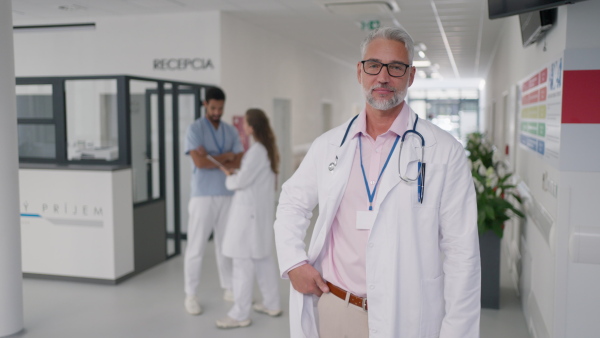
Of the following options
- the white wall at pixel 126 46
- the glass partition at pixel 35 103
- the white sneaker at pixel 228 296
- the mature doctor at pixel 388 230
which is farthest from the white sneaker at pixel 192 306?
the white wall at pixel 126 46

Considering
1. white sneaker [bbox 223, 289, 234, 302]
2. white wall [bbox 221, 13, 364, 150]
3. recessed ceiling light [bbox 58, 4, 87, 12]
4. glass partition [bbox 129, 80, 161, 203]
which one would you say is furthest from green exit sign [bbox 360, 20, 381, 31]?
white sneaker [bbox 223, 289, 234, 302]

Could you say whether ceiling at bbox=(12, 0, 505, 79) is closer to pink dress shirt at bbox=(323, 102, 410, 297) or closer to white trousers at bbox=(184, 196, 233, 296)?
white trousers at bbox=(184, 196, 233, 296)

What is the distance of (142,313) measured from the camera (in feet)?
15.5

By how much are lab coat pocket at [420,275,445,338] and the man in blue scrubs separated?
307 centimetres

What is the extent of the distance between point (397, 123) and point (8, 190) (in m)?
3.15

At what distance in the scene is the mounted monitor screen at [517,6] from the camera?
2828mm

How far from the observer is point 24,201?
5.73 m

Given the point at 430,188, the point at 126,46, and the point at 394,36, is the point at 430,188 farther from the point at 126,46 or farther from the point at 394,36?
the point at 126,46

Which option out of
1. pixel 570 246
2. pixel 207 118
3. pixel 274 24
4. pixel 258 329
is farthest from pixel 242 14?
pixel 570 246

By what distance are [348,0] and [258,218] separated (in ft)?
12.1

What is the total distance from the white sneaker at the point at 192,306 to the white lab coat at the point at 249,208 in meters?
0.64

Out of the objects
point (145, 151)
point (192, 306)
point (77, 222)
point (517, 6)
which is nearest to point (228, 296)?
point (192, 306)

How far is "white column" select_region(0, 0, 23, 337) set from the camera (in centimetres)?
399

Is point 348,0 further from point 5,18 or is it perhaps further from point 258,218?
point 5,18
